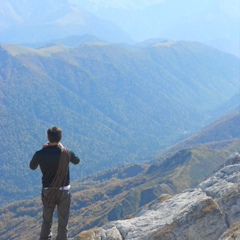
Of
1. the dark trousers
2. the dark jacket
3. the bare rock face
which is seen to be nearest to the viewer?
the dark jacket

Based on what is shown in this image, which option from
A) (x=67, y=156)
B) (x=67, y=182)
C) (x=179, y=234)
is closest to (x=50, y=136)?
(x=67, y=156)

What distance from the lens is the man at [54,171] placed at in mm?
27125

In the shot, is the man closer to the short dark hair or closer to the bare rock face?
the short dark hair

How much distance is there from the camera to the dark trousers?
92.5 feet

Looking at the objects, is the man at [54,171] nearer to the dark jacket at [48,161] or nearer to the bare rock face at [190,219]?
the dark jacket at [48,161]

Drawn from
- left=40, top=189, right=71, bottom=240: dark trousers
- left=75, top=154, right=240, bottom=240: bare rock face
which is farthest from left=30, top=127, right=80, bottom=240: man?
left=75, top=154, right=240, bottom=240: bare rock face

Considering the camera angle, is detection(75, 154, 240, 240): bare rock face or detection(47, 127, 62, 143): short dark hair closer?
detection(47, 127, 62, 143): short dark hair

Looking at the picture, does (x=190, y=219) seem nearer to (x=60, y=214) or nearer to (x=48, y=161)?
(x=60, y=214)

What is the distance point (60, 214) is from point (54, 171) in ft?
10.7

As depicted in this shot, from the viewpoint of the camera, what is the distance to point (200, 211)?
141ft

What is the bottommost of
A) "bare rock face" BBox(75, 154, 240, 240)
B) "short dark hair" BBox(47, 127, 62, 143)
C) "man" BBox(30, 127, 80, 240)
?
"bare rock face" BBox(75, 154, 240, 240)

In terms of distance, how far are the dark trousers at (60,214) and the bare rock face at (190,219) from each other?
1436 cm

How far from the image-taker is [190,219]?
4278cm

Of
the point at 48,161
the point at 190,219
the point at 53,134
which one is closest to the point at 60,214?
the point at 48,161
